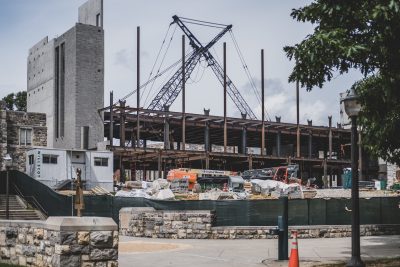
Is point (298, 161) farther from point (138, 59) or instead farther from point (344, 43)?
point (344, 43)

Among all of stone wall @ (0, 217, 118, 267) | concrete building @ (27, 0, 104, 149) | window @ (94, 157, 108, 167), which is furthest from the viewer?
concrete building @ (27, 0, 104, 149)

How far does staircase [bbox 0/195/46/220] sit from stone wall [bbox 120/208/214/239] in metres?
10.8

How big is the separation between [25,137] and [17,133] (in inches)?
37.1

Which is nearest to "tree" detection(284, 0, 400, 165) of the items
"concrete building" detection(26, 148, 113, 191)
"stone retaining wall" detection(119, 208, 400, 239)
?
"stone retaining wall" detection(119, 208, 400, 239)

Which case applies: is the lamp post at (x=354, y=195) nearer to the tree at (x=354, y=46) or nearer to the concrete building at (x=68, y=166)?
the tree at (x=354, y=46)

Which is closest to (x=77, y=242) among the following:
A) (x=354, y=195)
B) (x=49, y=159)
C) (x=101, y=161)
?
(x=354, y=195)

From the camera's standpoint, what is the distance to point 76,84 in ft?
233

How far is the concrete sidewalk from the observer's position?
50.7 ft

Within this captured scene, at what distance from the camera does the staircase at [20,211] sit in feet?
113

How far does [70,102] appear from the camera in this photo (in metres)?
72.0

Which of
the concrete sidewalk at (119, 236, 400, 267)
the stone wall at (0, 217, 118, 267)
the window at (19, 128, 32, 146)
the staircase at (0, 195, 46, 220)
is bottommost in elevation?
the staircase at (0, 195, 46, 220)

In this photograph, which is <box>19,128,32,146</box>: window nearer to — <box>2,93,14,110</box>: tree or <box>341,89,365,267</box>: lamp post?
<box>2,93,14,110</box>: tree

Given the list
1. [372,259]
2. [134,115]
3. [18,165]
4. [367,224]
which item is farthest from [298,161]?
[372,259]

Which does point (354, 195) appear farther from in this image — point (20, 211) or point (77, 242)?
point (20, 211)
